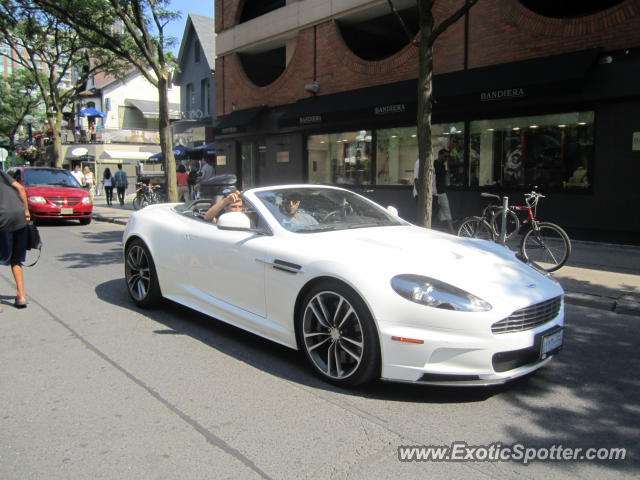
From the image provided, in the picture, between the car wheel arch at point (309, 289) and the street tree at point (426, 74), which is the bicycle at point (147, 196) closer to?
the street tree at point (426, 74)

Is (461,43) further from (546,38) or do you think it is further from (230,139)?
(230,139)

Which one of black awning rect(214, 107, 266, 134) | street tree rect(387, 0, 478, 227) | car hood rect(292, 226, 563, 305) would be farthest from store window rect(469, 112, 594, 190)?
black awning rect(214, 107, 266, 134)

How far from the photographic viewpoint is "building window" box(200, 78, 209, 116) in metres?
30.5

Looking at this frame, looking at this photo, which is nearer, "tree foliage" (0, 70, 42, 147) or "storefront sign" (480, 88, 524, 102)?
"storefront sign" (480, 88, 524, 102)

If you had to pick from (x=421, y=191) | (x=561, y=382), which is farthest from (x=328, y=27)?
(x=561, y=382)

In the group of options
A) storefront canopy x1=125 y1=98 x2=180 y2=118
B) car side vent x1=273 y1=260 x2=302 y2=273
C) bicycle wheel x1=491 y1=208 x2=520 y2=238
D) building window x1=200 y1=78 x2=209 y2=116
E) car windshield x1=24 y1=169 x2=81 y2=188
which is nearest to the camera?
car side vent x1=273 y1=260 x2=302 y2=273

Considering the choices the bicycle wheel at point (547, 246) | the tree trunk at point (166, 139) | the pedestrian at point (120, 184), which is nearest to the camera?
the bicycle wheel at point (547, 246)

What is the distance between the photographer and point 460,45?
1248cm

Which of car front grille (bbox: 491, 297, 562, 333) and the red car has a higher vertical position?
the red car

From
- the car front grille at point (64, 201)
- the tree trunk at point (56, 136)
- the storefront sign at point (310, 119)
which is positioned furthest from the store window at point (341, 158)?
the tree trunk at point (56, 136)

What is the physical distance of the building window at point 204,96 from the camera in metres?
30.5

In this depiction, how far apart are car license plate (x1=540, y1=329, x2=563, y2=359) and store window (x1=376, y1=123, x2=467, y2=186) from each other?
9.53m

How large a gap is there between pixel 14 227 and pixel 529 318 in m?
5.43

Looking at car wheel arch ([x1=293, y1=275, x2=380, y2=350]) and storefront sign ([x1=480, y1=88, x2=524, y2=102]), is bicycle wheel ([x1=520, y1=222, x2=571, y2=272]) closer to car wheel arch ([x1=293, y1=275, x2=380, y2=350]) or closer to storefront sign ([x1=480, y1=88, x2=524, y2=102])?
storefront sign ([x1=480, y1=88, x2=524, y2=102])
